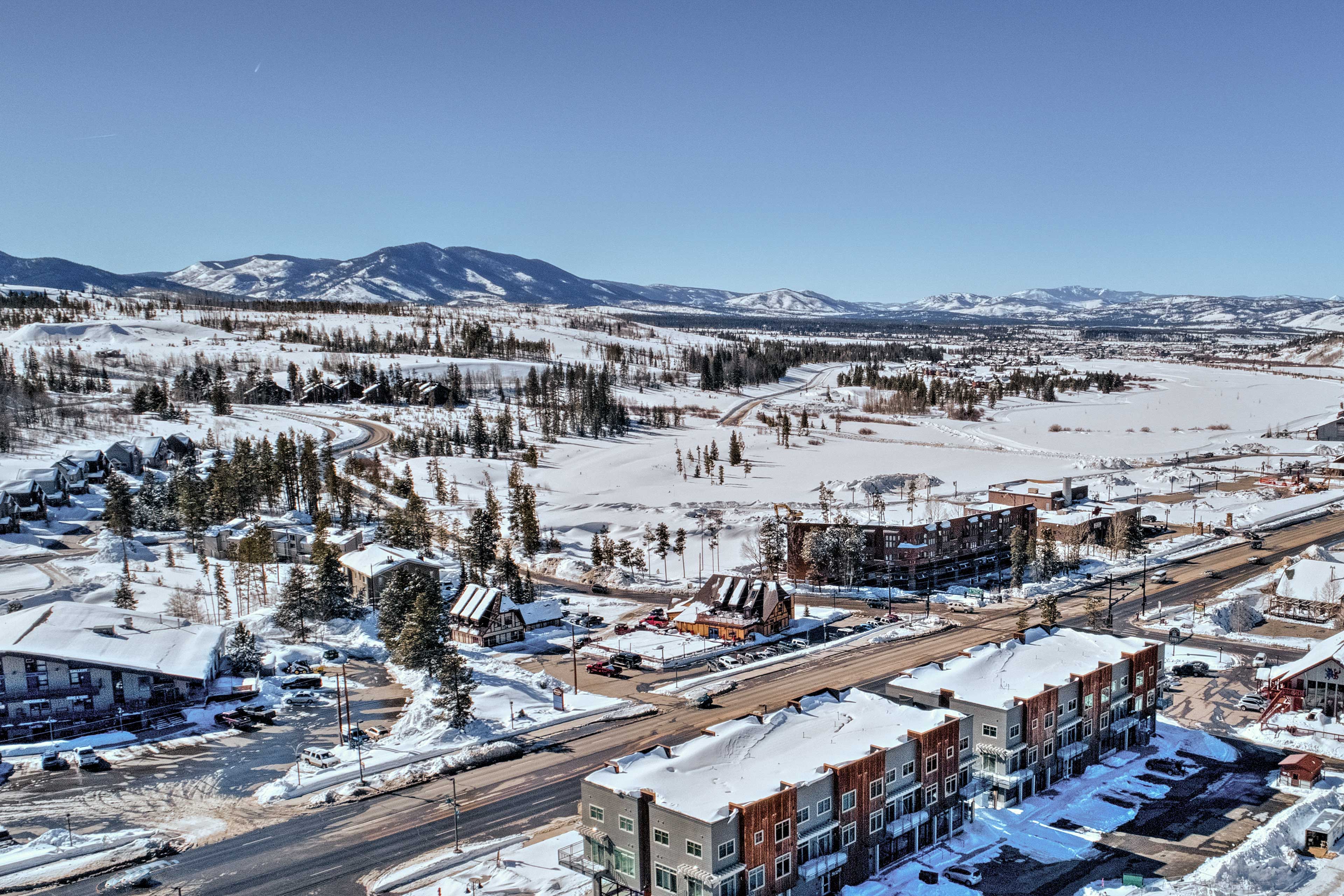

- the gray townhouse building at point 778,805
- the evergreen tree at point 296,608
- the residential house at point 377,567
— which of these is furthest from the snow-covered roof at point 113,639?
the gray townhouse building at point 778,805

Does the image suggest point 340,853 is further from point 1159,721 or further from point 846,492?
point 846,492

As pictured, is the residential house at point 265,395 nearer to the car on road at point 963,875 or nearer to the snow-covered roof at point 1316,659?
the snow-covered roof at point 1316,659

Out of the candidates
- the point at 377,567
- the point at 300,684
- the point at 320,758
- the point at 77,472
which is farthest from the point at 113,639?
the point at 77,472

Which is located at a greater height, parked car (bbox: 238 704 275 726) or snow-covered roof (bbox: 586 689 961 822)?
snow-covered roof (bbox: 586 689 961 822)

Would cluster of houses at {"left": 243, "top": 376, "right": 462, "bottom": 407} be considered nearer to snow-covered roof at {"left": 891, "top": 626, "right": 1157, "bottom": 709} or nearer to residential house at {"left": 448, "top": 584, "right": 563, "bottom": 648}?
residential house at {"left": 448, "top": 584, "right": 563, "bottom": 648}

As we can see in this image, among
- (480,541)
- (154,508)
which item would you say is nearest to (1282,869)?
(480,541)

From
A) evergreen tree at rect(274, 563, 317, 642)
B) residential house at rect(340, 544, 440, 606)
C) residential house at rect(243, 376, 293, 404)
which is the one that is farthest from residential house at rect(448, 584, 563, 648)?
residential house at rect(243, 376, 293, 404)
